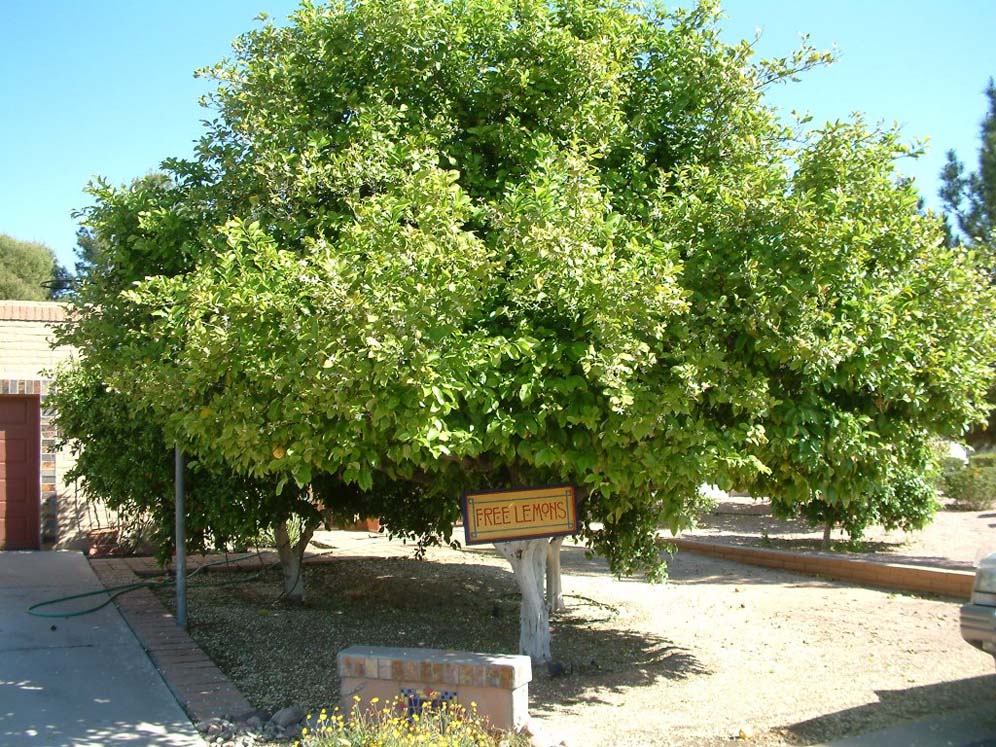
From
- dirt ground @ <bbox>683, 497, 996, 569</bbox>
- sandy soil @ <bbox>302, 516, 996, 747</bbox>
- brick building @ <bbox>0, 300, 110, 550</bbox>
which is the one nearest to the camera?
sandy soil @ <bbox>302, 516, 996, 747</bbox>

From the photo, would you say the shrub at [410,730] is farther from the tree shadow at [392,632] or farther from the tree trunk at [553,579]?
the tree trunk at [553,579]

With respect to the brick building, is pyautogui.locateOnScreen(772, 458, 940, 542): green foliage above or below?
below

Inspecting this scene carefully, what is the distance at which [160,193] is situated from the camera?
7.26 metres

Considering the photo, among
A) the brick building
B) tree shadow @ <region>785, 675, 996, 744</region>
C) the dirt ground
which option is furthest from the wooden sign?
the brick building

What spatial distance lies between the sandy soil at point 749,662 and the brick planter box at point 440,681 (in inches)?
27.1

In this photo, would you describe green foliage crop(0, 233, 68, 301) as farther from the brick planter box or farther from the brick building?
the brick planter box

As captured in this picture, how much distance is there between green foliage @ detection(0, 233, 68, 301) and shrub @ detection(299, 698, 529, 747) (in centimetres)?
3277

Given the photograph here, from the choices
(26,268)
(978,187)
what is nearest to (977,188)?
(978,187)

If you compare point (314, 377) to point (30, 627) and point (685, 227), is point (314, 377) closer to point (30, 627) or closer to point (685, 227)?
point (685, 227)

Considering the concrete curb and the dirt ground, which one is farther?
the dirt ground

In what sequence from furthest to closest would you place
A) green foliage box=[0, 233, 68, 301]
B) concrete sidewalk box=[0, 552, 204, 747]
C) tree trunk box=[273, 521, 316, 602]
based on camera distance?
green foliage box=[0, 233, 68, 301], tree trunk box=[273, 521, 316, 602], concrete sidewalk box=[0, 552, 204, 747]

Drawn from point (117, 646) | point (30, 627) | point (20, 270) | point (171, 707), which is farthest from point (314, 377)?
point (20, 270)

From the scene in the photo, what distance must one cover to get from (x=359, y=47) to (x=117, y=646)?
4.98m

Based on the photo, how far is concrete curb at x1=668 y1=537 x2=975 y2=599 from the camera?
1091 cm
